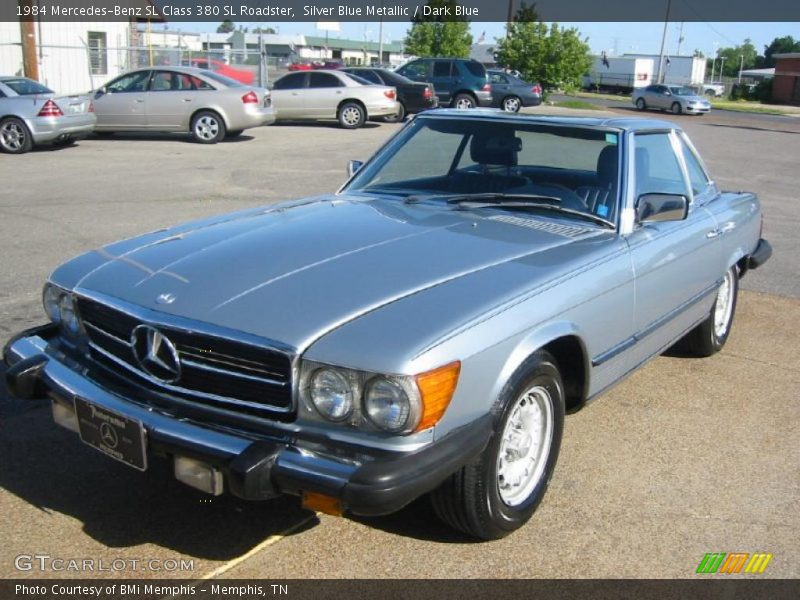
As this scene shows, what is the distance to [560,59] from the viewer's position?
45531 millimetres

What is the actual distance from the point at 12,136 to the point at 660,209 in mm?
13822

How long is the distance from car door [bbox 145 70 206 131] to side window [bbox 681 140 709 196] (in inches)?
552

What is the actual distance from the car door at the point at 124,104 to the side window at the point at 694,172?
573 inches

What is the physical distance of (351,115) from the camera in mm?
22281

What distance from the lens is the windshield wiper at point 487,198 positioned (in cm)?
443

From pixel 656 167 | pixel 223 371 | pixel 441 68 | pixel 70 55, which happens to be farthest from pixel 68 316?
pixel 441 68

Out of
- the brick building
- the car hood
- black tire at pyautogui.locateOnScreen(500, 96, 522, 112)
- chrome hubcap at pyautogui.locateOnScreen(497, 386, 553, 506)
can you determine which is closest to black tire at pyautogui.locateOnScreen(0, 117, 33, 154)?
the car hood

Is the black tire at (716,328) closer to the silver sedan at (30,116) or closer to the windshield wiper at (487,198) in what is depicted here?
the windshield wiper at (487,198)

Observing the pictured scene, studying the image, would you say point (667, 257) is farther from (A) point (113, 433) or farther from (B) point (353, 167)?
(A) point (113, 433)

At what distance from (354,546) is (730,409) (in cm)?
261

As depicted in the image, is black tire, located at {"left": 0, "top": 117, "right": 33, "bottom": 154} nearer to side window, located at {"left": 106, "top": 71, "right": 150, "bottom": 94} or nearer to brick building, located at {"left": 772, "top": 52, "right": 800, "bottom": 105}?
side window, located at {"left": 106, "top": 71, "right": 150, "bottom": 94}

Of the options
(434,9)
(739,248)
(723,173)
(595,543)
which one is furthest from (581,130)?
(434,9)

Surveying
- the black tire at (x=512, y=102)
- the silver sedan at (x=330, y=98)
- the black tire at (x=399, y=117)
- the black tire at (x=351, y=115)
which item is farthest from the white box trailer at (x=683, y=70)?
the black tire at (x=351, y=115)

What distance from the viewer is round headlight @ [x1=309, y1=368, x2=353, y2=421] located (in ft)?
9.32
